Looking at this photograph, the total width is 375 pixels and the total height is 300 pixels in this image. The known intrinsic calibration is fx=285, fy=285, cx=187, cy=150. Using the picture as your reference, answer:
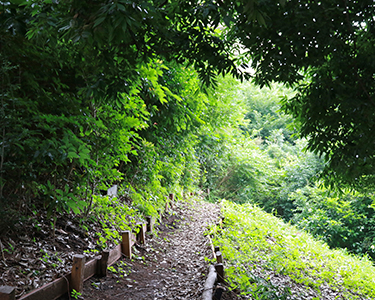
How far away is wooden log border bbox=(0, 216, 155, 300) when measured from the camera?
239cm

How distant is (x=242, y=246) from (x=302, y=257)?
1.93 meters

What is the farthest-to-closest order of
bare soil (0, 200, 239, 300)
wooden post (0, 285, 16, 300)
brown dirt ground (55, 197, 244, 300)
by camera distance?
brown dirt ground (55, 197, 244, 300) < bare soil (0, 200, 239, 300) < wooden post (0, 285, 16, 300)

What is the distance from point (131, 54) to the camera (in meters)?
2.71

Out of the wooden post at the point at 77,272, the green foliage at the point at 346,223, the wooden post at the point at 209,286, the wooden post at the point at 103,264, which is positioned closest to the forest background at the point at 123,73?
the wooden post at the point at 77,272

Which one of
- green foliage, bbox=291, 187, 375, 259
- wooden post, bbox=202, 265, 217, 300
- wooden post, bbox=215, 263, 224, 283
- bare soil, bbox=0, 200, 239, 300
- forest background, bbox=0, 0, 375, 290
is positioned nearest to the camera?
forest background, bbox=0, 0, 375, 290

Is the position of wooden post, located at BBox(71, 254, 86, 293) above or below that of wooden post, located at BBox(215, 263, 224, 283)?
above

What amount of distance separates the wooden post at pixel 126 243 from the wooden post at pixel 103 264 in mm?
806

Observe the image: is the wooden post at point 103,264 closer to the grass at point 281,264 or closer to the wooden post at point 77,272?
the wooden post at point 77,272

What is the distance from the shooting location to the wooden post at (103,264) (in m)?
3.68

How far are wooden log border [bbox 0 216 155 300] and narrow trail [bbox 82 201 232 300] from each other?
0.12 meters

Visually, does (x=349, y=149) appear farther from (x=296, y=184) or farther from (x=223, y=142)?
(x=296, y=184)

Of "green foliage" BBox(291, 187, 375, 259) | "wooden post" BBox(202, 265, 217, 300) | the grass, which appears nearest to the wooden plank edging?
"wooden post" BBox(202, 265, 217, 300)

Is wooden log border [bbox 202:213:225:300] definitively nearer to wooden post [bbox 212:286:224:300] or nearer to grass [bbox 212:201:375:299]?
wooden post [bbox 212:286:224:300]

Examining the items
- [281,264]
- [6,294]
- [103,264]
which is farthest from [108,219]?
[281,264]
